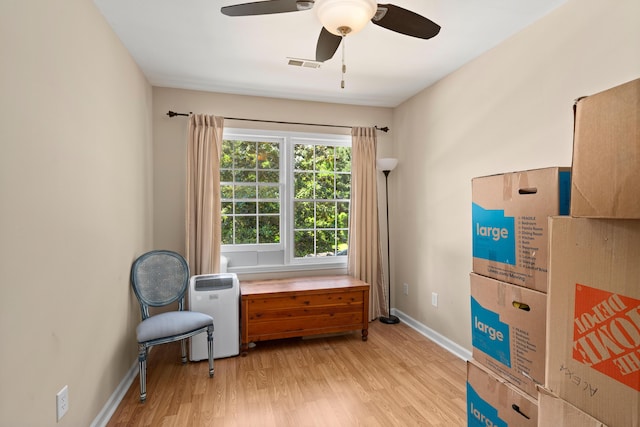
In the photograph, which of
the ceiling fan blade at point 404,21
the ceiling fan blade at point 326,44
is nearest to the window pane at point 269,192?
the ceiling fan blade at point 326,44

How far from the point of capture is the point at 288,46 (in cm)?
259

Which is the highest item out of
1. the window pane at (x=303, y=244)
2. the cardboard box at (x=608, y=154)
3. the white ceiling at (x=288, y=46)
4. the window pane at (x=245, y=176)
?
the white ceiling at (x=288, y=46)

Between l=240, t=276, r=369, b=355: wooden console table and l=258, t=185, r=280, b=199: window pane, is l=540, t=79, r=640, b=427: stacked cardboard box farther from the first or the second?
l=258, t=185, r=280, b=199: window pane

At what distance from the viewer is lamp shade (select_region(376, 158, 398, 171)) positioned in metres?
3.78

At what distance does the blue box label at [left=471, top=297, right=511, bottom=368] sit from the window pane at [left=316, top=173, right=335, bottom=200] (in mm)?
2513

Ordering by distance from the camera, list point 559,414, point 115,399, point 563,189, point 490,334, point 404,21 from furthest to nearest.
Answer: point 115,399
point 404,21
point 490,334
point 563,189
point 559,414

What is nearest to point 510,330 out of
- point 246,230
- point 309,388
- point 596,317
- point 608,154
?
point 596,317

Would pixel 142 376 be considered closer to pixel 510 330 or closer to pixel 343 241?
pixel 510 330

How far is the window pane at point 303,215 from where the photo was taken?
3895mm

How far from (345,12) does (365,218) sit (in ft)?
8.60

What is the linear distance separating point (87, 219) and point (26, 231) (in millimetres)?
560

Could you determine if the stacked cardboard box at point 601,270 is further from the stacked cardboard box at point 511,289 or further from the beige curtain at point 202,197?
the beige curtain at point 202,197

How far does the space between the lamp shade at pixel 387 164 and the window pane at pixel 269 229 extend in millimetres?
1354

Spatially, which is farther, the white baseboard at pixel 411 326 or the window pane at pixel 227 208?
the window pane at pixel 227 208
